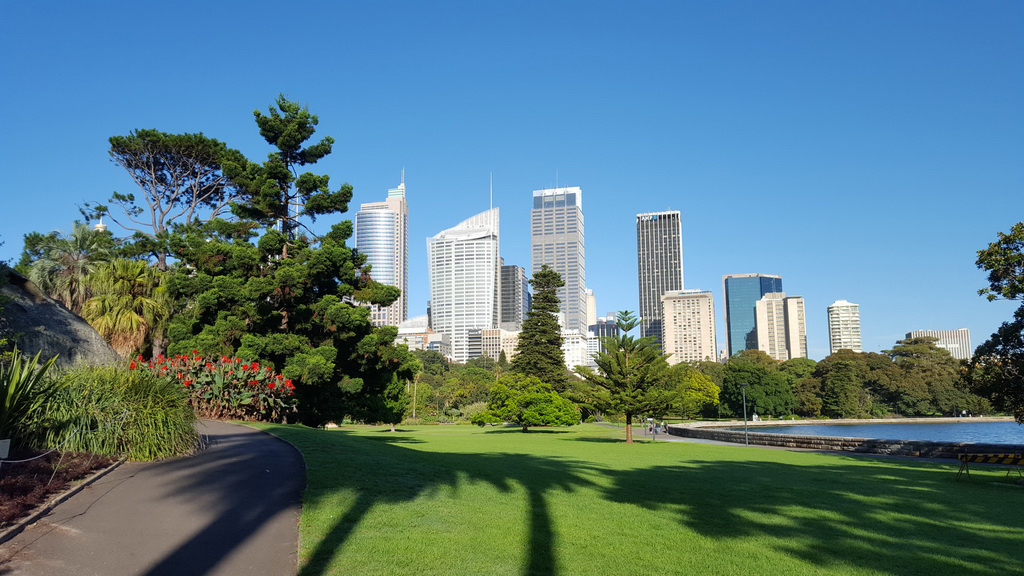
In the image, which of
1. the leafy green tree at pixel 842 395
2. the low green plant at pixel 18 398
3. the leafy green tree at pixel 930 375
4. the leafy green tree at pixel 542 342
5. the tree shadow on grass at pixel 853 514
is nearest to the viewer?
the tree shadow on grass at pixel 853 514

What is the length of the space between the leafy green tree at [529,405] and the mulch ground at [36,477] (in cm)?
3480

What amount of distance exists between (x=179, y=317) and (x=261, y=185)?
235 inches

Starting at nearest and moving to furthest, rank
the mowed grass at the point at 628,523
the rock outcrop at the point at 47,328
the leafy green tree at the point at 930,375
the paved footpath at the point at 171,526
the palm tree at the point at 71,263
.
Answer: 1. the paved footpath at the point at 171,526
2. the mowed grass at the point at 628,523
3. the rock outcrop at the point at 47,328
4. the palm tree at the point at 71,263
5. the leafy green tree at the point at 930,375

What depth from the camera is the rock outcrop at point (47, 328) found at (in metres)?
16.3

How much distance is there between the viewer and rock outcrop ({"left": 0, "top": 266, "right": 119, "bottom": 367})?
16.3 meters

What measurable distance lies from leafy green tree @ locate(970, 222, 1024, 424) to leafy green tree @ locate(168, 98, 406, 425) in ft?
66.9

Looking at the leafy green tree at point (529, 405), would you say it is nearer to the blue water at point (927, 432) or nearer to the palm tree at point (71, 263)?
the blue water at point (927, 432)

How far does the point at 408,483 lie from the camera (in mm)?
9008

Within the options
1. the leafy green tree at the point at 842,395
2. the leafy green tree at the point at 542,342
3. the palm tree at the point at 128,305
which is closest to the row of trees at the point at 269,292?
the palm tree at the point at 128,305

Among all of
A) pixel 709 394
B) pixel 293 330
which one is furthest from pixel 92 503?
pixel 709 394

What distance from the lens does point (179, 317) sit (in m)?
24.0

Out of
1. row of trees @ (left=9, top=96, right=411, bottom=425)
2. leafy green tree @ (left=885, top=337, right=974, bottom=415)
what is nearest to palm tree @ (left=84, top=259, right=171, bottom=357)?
row of trees @ (left=9, top=96, right=411, bottom=425)

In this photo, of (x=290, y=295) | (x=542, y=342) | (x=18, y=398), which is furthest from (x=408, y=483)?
(x=542, y=342)

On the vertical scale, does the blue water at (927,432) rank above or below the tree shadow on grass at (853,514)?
below
